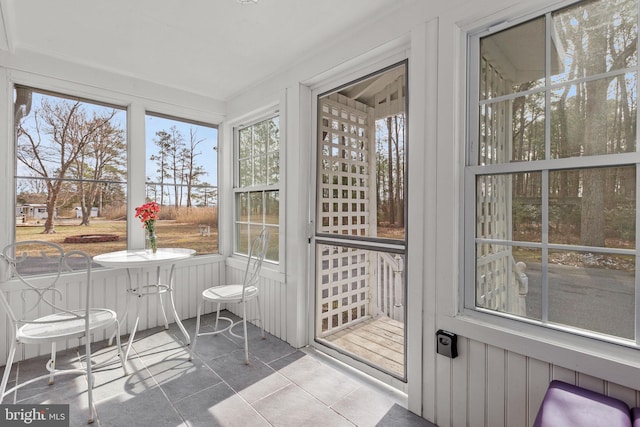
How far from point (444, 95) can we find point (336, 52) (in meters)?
1.02

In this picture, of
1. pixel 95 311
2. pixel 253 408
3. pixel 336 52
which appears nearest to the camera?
pixel 253 408

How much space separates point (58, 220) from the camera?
107 inches

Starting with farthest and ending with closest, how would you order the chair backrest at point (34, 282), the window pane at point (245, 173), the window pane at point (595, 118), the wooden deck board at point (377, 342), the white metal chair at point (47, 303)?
the window pane at point (245, 173)
the chair backrest at point (34, 282)
the wooden deck board at point (377, 342)
the white metal chair at point (47, 303)
the window pane at point (595, 118)

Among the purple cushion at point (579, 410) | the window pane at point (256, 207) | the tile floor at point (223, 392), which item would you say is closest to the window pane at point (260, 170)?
the window pane at point (256, 207)

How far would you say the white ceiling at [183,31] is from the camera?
1973mm

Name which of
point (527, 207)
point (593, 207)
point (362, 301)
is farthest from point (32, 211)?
point (593, 207)

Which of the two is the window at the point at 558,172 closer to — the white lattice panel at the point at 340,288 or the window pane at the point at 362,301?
the window pane at the point at 362,301

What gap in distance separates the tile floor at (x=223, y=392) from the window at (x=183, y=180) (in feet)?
4.11

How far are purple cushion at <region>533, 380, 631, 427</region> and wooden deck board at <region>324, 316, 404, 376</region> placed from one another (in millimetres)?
1109

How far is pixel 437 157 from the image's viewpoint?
1.79 metres

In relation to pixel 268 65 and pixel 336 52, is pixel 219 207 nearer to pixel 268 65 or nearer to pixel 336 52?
pixel 268 65

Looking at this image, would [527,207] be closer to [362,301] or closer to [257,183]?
[362,301]

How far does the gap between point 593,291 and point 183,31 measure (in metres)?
2.89

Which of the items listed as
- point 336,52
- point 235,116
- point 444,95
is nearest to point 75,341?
point 235,116
